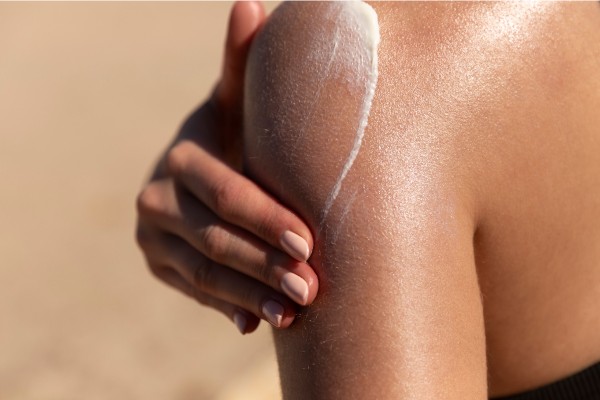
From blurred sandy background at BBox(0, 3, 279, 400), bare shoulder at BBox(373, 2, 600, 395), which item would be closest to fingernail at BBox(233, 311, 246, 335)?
bare shoulder at BBox(373, 2, 600, 395)

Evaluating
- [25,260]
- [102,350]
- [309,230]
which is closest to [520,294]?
[309,230]

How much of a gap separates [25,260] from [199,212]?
2593 millimetres

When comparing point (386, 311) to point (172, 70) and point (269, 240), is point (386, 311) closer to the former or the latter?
point (269, 240)

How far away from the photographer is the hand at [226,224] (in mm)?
1102

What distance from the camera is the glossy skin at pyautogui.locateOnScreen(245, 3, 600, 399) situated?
1.00 m

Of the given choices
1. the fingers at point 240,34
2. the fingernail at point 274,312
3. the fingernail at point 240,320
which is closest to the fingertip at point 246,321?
the fingernail at point 240,320

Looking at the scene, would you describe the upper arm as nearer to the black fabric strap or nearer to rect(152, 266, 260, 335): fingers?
rect(152, 266, 260, 335): fingers

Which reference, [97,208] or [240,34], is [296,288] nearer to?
[240,34]

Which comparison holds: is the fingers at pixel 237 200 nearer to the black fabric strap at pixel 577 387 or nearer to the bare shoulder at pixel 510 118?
the bare shoulder at pixel 510 118

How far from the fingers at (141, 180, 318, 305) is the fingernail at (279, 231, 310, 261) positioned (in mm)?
15

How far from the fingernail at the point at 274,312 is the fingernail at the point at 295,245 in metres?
0.08

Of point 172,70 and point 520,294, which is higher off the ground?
point 172,70

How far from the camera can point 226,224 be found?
1.26 m

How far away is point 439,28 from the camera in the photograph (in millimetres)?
1089
